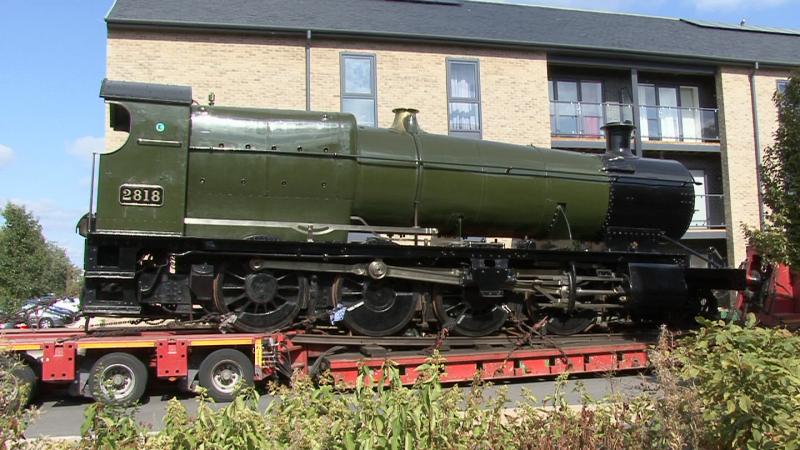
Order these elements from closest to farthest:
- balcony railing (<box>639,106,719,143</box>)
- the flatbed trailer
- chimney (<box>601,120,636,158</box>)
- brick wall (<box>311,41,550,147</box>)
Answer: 1. the flatbed trailer
2. chimney (<box>601,120,636,158</box>)
3. brick wall (<box>311,41,550,147</box>)
4. balcony railing (<box>639,106,719,143</box>)

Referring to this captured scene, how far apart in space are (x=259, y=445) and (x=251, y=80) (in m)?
14.5

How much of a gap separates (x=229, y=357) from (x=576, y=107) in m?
16.3

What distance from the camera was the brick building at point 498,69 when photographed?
16359mm

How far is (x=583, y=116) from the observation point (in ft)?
67.8

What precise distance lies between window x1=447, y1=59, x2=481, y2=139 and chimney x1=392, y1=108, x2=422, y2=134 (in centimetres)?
876

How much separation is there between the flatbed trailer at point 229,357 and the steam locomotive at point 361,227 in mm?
280

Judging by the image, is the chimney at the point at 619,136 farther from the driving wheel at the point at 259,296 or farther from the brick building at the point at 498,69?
the brick building at the point at 498,69

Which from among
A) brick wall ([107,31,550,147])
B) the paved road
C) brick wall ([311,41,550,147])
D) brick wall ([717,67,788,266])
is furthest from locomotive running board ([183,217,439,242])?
brick wall ([717,67,788,266])

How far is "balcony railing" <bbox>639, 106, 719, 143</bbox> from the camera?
70.3ft

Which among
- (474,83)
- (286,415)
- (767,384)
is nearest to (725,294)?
(474,83)

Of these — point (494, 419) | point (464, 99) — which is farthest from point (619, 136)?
point (464, 99)

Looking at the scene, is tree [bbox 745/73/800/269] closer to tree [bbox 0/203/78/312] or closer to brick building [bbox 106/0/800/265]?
brick building [bbox 106/0/800/265]

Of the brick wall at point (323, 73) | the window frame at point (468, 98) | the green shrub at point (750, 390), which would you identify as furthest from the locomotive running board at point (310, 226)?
the window frame at point (468, 98)

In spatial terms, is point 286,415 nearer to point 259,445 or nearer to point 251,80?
point 259,445
